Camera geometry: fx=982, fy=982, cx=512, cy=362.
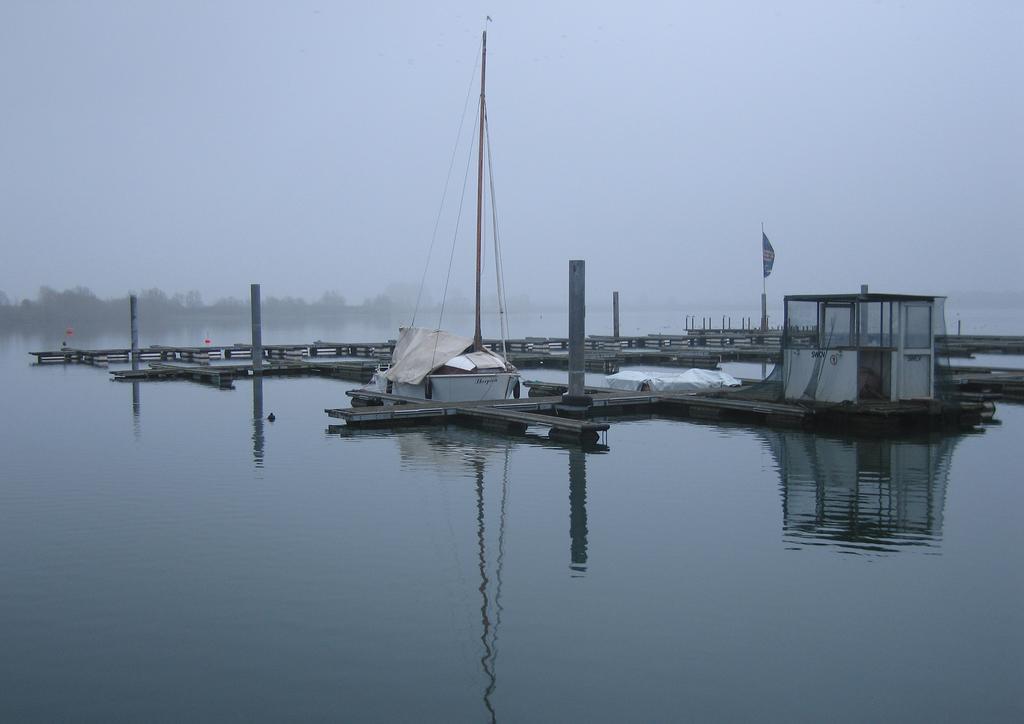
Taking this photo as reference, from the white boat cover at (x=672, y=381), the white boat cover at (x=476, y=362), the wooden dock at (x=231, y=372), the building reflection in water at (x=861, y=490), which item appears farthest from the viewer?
the wooden dock at (x=231, y=372)

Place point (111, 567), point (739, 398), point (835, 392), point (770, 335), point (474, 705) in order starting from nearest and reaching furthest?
point (474, 705) → point (111, 567) → point (835, 392) → point (739, 398) → point (770, 335)

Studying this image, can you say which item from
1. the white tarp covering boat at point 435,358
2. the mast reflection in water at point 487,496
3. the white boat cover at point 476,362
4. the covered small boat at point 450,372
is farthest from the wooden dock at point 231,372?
the mast reflection in water at point 487,496

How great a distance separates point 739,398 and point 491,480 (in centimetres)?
1130

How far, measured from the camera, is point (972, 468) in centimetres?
1866

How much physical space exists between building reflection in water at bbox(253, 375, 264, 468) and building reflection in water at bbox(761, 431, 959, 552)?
408 inches

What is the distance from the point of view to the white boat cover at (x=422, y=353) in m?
27.6

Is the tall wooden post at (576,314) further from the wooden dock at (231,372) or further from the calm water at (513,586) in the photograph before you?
the wooden dock at (231,372)

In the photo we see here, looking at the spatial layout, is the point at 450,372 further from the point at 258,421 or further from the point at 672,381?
the point at 672,381

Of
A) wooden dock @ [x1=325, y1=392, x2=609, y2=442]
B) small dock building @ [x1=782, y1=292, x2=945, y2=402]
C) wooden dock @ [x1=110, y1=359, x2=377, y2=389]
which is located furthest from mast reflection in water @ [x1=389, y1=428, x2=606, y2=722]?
wooden dock @ [x1=110, y1=359, x2=377, y2=389]

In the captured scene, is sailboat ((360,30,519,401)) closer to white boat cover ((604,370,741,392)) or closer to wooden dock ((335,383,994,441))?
wooden dock ((335,383,994,441))

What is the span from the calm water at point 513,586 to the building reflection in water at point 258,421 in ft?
1.34

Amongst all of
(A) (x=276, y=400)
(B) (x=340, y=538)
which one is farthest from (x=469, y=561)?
(A) (x=276, y=400)

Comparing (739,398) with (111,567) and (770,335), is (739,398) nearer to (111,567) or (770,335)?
(111,567)

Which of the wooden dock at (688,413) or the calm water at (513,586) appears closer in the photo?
the calm water at (513,586)
